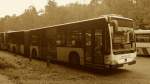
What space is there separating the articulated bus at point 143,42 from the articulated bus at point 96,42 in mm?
9707

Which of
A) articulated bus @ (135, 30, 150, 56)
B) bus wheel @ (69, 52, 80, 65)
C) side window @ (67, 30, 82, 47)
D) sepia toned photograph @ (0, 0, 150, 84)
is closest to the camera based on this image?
sepia toned photograph @ (0, 0, 150, 84)

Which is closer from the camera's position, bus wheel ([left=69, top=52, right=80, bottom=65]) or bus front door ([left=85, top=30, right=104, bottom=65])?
bus front door ([left=85, top=30, right=104, bottom=65])

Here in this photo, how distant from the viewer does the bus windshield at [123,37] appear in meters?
13.9

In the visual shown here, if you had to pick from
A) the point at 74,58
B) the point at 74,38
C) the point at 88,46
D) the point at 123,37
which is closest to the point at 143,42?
the point at 74,58

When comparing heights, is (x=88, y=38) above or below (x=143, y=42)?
above

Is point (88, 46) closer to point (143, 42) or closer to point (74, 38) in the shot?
point (74, 38)

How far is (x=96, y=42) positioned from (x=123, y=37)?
59.3 inches

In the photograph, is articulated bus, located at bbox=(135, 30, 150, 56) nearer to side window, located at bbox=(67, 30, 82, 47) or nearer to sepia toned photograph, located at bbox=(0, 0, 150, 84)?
sepia toned photograph, located at bbox=(0, 0, 150, 84)

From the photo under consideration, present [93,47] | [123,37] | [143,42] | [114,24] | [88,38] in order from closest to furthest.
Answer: [114,24] < [123,37] < [93,47] < [88,38] < [143,42]

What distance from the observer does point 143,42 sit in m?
25.3

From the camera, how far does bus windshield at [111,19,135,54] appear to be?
1388 centimetres

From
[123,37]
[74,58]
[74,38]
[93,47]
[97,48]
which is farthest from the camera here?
[74,58]

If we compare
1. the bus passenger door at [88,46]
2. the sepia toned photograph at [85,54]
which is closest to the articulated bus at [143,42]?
the sepia toned photograph at [85,54]

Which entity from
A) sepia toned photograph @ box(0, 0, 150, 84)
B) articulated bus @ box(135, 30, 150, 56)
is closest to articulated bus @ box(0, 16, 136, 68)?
sepia toned photograph @ box(0, 0, 150, 84)
